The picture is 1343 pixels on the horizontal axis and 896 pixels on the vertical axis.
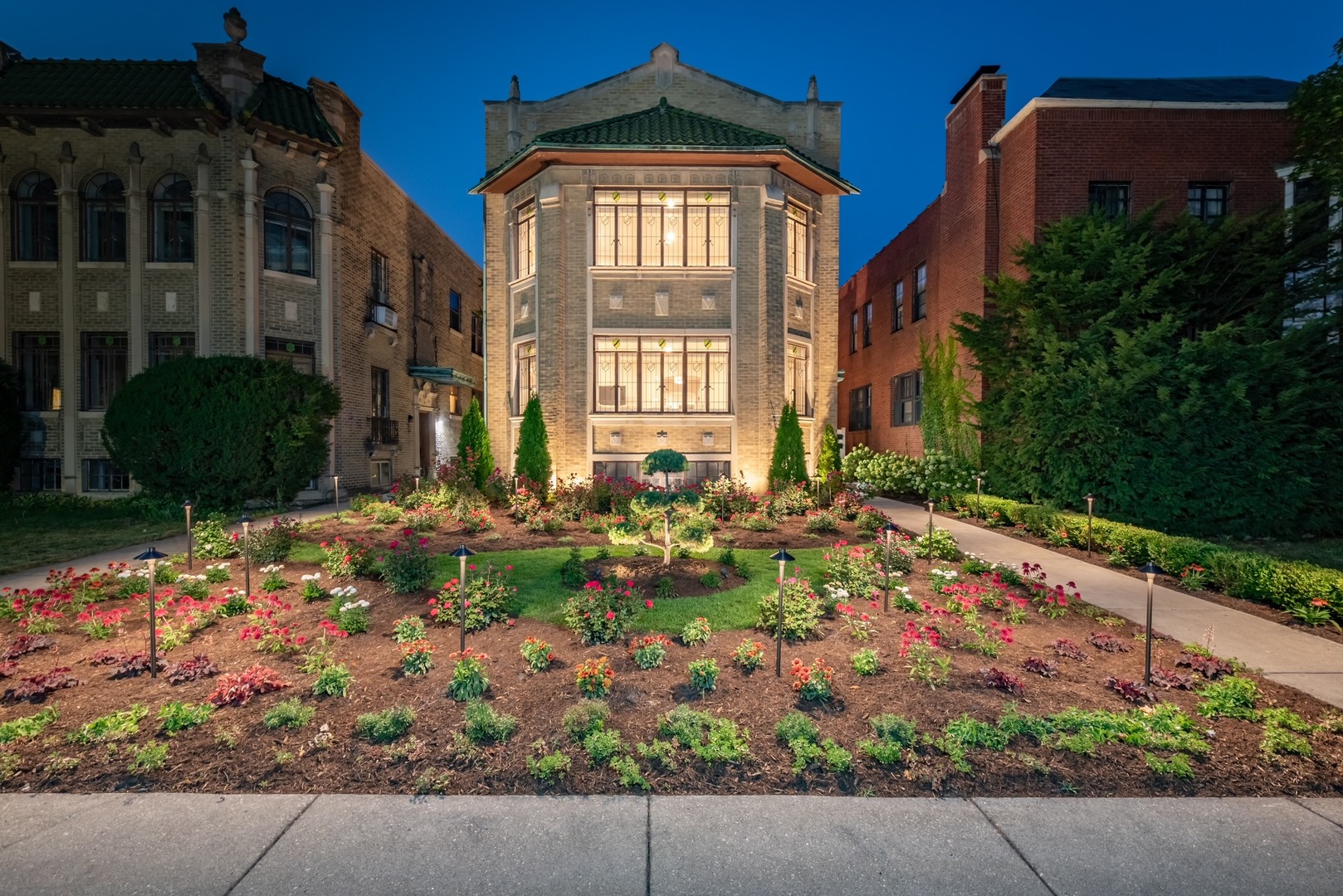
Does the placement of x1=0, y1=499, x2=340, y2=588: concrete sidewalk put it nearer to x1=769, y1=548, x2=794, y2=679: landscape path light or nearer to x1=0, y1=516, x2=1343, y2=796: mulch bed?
x1=0, y1=516, x2=1343, y2=796: mulch bed

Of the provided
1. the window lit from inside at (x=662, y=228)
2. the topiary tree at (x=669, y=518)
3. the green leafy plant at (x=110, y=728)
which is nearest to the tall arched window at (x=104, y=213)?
the window lit from inside at (x=662, y=228)

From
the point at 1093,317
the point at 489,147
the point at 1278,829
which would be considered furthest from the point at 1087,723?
the point at 489,147

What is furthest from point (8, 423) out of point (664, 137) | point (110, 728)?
point (664, 137)

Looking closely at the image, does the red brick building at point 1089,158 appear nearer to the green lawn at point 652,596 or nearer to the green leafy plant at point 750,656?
the green lawn at point 652,596

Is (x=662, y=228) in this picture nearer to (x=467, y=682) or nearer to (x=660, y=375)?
(x=660, y=375)

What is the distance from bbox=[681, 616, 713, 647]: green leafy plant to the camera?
570 cm

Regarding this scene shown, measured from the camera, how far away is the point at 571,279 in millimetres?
15523

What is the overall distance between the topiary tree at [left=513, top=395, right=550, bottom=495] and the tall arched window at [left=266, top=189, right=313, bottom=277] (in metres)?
8.70

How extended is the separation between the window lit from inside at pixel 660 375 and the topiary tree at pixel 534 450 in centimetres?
159

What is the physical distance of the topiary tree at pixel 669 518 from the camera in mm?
8227

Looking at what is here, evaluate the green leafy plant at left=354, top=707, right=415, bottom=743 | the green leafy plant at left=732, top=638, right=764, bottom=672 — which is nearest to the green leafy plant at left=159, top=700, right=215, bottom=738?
the green leafy plant at left=354, top=707, right=415, bottom=743

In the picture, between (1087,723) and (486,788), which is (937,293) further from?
(486,788)

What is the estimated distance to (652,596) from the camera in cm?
718

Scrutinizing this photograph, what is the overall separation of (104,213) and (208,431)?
8503 mm
